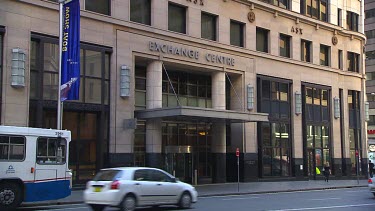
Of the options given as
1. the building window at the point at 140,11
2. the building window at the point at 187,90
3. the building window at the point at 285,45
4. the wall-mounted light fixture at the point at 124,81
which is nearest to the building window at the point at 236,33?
the building window at the point at 187,90

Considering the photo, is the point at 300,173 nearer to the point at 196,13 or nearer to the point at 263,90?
the point at 263,90

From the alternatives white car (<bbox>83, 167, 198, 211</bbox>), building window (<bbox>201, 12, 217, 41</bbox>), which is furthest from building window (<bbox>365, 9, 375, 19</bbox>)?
white car (<bbox>83, 167, 198, 211</bbox>)

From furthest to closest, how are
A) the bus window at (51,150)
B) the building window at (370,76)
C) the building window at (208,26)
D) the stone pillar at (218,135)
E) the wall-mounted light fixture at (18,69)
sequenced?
the building window at (370,76) < the stone pillar at (218,135) < the building window at (208,26) < the wall-mounted light fixture at (18,69) < the bus window at (51,150)

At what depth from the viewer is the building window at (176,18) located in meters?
33.8

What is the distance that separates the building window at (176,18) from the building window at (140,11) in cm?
174

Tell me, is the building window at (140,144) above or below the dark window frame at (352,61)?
below

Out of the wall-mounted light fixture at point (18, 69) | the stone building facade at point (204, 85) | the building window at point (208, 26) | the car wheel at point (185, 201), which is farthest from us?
the building window at point (208, 26)

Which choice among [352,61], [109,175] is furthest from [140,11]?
[352,61]

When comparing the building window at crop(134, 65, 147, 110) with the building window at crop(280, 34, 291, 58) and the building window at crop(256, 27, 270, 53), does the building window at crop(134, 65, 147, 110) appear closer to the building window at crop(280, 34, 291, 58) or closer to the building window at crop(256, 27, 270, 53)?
the building window at crop(256, 27, 270, 53)

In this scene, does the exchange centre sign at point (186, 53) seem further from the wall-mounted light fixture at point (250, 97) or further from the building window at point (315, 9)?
the building window at point (315, 9)

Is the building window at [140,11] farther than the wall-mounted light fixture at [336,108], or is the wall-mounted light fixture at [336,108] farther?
the wall-mounted light fixture at [336,108]

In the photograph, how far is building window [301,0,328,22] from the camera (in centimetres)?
4488

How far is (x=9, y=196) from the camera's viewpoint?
1759 cm

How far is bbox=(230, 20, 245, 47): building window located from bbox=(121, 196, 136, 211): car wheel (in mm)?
23847
